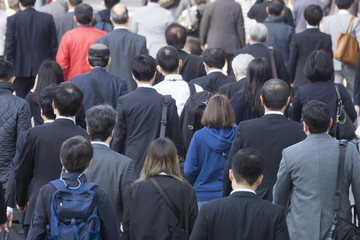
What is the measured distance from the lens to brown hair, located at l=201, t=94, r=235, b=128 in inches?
285

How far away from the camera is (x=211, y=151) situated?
723 cm

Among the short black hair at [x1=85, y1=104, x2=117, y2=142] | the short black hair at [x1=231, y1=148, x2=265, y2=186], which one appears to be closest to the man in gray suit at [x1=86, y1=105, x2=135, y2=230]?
the short black hair at [x1=85, y1=104, x2=117, y2=142]

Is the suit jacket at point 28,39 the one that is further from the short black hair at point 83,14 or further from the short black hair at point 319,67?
the short black hair at point 319,67

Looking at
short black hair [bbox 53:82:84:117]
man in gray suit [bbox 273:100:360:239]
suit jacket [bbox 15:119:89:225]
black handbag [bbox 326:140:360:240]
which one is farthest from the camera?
short black hair [bbox 53:82:84:117]

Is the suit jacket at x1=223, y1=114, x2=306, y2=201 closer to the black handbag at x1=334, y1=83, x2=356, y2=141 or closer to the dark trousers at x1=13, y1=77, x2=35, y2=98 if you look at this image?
the black handbag at x1=334, y1=83, x2=356, y2=141

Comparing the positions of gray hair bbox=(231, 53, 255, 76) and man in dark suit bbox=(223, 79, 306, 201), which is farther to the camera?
gray hair bbox=(231, 53, 255, 76)

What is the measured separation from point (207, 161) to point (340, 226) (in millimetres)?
1426

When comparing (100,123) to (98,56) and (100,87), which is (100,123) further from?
(98,56)

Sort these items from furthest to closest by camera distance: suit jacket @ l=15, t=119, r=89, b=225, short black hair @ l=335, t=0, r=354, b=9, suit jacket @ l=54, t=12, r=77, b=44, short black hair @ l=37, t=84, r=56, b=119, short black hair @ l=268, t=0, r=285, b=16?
short black hair @ l=335, t=0, r=354, b=9 → short black hair @ l=268, t=0, r=285, b=16 → suit jacket @ l=54, t=12, r=77, b=44 → short black hair @ l=37, t=84, r=56, b=119 → suit jacket @ l=15, t=119, r=89, b=225

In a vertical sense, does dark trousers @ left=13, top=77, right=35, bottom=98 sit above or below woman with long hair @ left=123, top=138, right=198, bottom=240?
below

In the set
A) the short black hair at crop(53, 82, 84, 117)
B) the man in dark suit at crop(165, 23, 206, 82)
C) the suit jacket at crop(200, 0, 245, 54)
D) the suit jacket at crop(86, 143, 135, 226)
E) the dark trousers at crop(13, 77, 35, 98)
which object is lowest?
the dark trousers at crop(13, 77, 35, 98)

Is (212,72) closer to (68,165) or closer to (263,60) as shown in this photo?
(263,60)

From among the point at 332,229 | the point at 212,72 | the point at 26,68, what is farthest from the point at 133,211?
the point at 26,68

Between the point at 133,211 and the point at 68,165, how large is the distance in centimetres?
60
